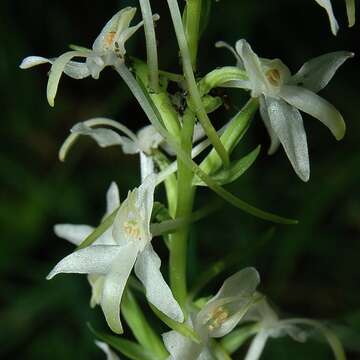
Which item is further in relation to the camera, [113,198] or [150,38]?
[113,198]

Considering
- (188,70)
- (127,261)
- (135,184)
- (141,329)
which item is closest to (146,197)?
(127,261)

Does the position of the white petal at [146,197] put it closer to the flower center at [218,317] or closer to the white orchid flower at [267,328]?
the flower center at [218,317]

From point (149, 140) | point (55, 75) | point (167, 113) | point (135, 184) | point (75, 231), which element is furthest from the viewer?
point (135, 184)

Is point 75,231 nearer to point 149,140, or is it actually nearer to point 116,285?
point 149,140

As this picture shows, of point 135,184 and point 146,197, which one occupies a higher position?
point 146,197

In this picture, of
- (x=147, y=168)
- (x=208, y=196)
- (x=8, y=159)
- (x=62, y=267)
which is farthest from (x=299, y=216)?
(x=62, y=267)

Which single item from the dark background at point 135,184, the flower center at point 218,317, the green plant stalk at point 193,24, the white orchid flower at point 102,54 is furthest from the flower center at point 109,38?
the dark background at point 135,184

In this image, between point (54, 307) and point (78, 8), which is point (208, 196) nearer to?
point (54, 307)
